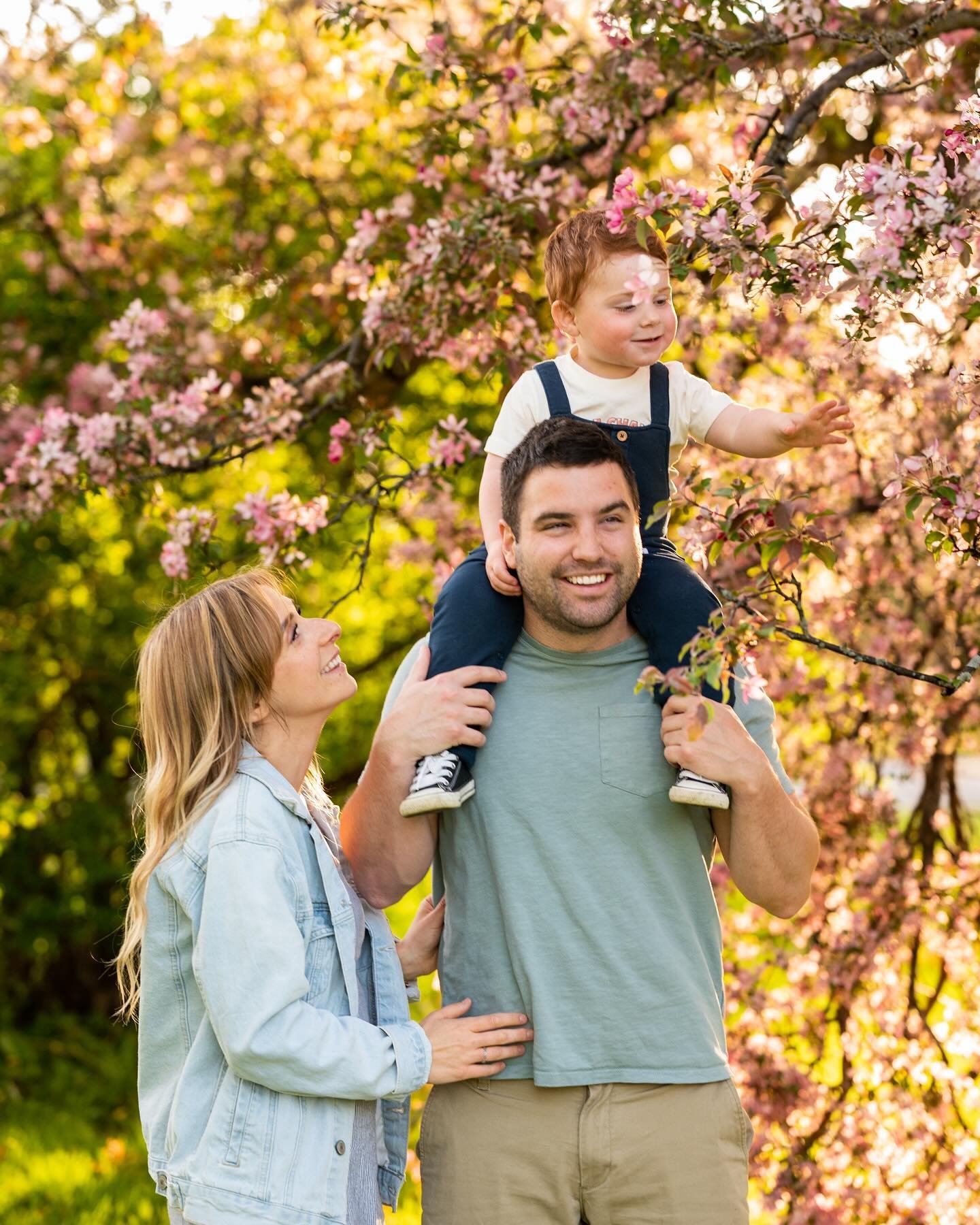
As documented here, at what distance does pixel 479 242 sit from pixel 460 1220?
2461mm

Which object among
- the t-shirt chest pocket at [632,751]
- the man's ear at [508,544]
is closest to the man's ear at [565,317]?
the man's ear at [508,544]

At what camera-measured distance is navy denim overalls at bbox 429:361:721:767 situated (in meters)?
2.55

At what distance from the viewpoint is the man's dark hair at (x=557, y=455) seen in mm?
2518

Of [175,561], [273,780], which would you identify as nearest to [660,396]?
[273,780]

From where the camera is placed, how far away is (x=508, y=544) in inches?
A: 104

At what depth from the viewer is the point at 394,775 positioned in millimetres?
2547

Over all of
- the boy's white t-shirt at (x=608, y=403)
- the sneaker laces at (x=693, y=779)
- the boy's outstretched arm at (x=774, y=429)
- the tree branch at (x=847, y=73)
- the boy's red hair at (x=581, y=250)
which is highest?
the tree branch at (x=847, y=73)

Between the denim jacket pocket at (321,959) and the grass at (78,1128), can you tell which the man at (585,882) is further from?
the grass at (78,1128)

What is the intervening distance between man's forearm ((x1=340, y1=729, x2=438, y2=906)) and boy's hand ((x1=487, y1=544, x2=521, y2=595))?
0.36m

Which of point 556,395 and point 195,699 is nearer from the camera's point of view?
point 195,699

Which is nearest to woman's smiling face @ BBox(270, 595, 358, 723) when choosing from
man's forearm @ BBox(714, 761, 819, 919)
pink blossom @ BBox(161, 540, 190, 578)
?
man's forearm @ BBox(714, 761, 819, 919)

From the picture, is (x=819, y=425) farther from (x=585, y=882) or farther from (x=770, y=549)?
(x=585, y=882)

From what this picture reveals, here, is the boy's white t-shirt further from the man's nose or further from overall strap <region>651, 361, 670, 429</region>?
the man's nose

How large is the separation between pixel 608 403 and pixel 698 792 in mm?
821
